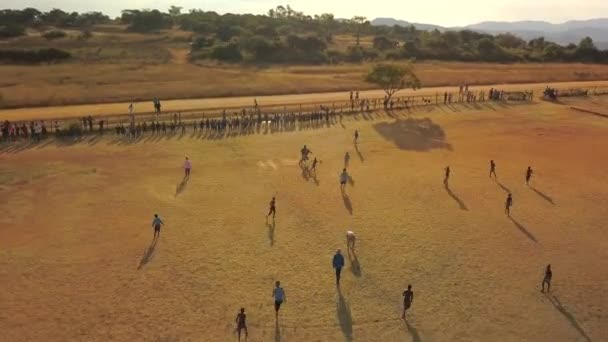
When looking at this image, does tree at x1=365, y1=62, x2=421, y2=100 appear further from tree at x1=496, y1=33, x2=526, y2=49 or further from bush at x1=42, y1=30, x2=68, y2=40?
tree at x1=496, y1=33, x2=526, y2=49

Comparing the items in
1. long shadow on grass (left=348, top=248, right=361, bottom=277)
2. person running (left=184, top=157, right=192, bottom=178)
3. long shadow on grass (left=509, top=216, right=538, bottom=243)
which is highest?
person running (left=184, top=157, right=192, bottom=178)

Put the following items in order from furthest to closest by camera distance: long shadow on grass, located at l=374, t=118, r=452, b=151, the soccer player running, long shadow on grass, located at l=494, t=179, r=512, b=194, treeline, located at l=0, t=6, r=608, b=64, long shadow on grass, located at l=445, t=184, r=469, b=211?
treeline, located at l=0, t=6, r=608, b=64
long shadow on grass, located at l=374, t=118, r=452, b=151
the soccer player running
long shadow on grass, located at l=494, t=179, r=512, b=194
long shadow on grass, located at l=445, t=184, r=469, b=211

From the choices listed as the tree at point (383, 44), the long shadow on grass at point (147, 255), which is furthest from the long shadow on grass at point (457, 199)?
the tree at point (383, 44)

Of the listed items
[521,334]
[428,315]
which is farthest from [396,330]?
[521,334]

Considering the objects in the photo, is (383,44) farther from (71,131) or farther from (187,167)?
(187,167)

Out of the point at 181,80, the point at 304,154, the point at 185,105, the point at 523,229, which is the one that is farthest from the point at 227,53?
the point at 523,229

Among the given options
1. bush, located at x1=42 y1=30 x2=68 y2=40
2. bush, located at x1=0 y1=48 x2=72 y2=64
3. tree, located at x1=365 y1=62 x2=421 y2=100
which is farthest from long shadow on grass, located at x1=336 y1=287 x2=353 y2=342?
bush, located at x1=42 y1=30 x2=68 y2=40

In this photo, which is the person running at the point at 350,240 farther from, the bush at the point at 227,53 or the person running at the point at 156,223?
the bush at the point at 227,53
